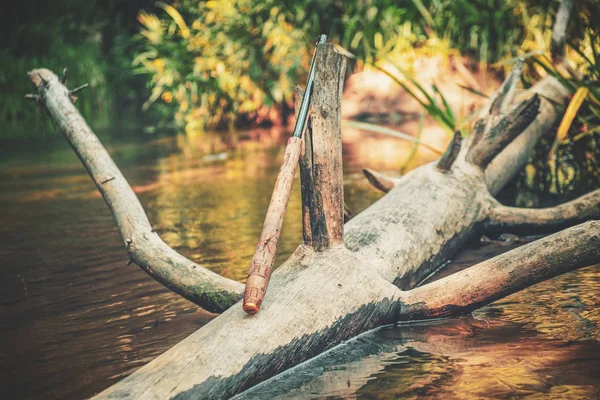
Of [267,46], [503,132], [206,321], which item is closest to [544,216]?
[503,132]

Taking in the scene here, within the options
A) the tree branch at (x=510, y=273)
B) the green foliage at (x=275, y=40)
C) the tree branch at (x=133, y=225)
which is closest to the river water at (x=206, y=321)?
the tree branch at (x=510, y=273)

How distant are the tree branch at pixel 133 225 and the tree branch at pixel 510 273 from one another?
2.35 ft

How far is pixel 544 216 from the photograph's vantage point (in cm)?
376

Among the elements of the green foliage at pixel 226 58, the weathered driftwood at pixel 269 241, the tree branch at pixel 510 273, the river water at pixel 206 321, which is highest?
the green foliage at pixel 226 58

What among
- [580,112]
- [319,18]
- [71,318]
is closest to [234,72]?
[319,18]

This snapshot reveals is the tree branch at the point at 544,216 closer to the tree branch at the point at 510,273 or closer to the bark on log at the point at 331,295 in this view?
the bark on log at the point at 331,295

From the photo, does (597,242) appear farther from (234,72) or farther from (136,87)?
(136,87)

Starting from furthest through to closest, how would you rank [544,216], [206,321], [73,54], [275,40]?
[73,54] → [275,40] → [544,216] → [206,321]

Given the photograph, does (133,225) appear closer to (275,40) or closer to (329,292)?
(329,292)

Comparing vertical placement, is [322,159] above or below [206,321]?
above

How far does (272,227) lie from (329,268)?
1.06 feet

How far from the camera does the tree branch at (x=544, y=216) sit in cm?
369

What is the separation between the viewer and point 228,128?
1255cm

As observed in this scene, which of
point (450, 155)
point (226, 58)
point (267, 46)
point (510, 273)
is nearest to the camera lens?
point (510, 273)
